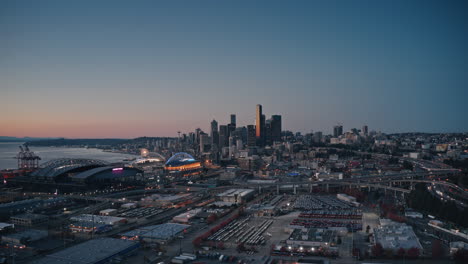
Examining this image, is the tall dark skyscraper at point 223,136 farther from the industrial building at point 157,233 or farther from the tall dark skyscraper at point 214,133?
the industrial building at point 157,233

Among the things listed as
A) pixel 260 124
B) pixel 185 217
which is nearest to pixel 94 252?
pixel 185 217

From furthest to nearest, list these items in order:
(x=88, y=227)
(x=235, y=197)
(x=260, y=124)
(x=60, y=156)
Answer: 1. (x=260, y=124)
2. (x=60, y=156)
3. (x=235, y=197)
4. (x=88, y=227)

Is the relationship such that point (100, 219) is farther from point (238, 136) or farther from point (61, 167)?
point (238, 136)

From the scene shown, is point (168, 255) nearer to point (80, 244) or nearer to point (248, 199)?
point (80, 244)

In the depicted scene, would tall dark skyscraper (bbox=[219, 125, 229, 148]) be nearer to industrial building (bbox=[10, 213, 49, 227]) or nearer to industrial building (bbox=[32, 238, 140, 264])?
industrial building (bbox=[10, 213, 49, 227])

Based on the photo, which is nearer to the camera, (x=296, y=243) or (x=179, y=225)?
(x=296, y=243)

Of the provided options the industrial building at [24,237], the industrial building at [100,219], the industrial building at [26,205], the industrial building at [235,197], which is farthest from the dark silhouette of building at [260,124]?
the industrial building at [24,237]

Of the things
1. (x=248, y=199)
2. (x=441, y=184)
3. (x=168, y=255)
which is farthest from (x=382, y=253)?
(x=441, y=184)
